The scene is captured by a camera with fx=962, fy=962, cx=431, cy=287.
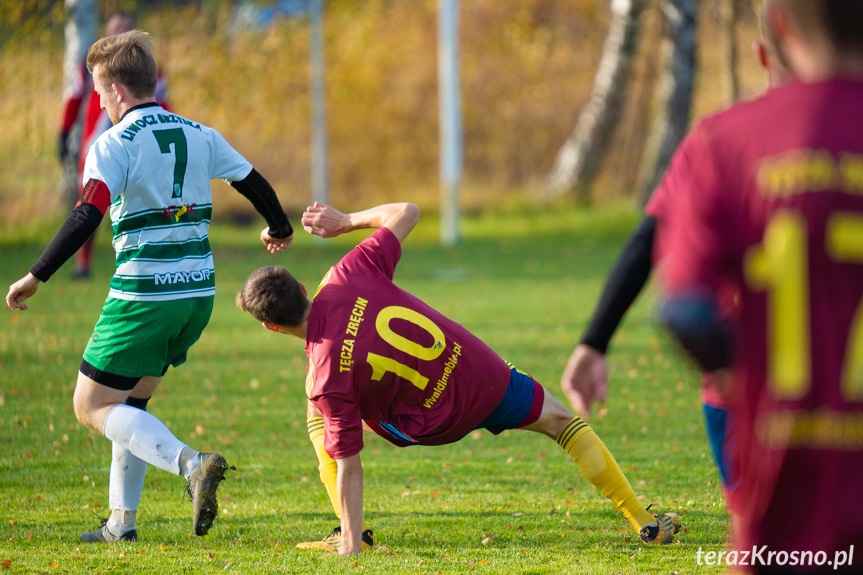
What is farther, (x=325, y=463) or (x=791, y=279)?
(x=325, y=463)

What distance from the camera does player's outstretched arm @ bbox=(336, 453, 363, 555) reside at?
3.73m

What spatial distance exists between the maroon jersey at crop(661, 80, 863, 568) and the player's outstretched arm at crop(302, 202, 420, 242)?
2426 mm

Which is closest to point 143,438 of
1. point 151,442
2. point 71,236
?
point 151,442

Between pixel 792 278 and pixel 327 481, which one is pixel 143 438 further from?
pixel 792 278

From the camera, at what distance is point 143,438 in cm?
395

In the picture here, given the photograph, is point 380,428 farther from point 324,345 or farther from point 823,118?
point 823,118

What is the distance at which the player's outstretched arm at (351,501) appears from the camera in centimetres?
373

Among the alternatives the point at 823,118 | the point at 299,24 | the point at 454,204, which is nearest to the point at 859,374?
the point at 823,118

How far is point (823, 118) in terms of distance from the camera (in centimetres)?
158

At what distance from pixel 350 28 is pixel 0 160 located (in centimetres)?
1320

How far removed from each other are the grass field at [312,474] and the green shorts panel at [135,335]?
799 millimetres

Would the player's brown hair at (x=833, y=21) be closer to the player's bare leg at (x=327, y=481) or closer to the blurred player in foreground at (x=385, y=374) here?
the blurred player in foreground at (x=385, y=374)

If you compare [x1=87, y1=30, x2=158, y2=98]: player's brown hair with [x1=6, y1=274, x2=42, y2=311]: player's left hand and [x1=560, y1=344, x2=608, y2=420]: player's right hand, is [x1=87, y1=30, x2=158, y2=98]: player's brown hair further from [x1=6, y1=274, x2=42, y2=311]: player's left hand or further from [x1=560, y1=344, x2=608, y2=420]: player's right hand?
[x1=560, y1=344, x2=608, y2=420]: player's right hand

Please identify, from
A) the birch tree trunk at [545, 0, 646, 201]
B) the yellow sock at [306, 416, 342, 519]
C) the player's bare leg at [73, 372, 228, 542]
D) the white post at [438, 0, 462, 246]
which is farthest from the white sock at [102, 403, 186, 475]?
the birch tree trunk at [545, 0, 646, 201]
